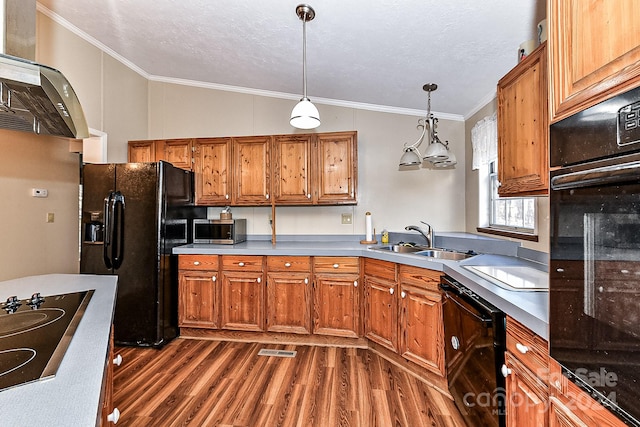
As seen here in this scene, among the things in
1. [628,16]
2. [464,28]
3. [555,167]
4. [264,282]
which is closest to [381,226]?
[264,282]

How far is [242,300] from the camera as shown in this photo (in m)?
2.83

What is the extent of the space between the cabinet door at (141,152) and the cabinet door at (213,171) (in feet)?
1.69

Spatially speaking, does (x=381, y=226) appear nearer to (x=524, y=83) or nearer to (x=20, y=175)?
(x=524, y=83)

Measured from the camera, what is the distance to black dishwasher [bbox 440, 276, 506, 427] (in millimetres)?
1297

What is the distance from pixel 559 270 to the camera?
2.75 ft

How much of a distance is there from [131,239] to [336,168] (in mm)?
2097

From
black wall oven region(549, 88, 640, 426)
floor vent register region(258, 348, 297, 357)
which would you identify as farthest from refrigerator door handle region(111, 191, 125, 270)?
black wall oven region(549, 88, 640, 426)

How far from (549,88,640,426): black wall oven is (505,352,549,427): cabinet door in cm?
28

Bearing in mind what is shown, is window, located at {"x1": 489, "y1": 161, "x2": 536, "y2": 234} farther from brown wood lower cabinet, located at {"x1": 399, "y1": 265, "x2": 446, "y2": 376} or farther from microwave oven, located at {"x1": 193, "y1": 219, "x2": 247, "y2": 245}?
microwave oven, located at {"x1": 193, "y1": 219, "x2": 247, "y2": 245}

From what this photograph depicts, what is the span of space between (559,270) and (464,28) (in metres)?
1.63

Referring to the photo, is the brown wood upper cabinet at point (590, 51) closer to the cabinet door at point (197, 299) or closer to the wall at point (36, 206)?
the cabinet door at point (197, 299)

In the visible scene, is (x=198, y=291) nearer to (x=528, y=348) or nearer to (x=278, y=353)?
(x=278, y=353)

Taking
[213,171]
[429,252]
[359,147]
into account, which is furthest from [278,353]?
[359,147]

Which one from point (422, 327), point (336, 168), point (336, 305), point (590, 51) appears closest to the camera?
point (590, 51)
